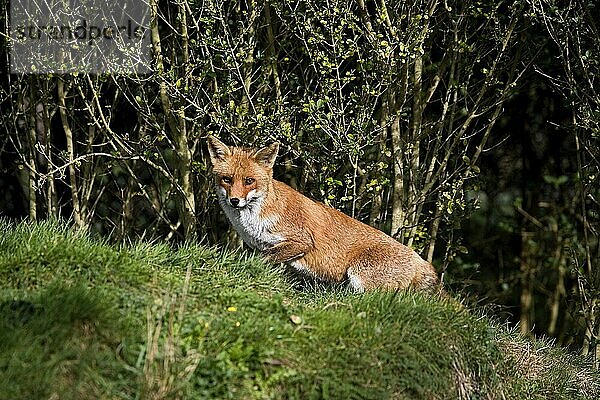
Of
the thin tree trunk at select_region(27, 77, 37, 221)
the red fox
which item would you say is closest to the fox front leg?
the red fox

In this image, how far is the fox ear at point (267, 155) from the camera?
6.69 metres

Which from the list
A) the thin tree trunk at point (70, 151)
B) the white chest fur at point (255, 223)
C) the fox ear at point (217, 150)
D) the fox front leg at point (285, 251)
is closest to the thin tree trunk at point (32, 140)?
the thin tree trunk at point (70, 151)

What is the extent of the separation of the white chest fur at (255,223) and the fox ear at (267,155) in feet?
1.17

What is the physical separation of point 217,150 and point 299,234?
0.97 meters

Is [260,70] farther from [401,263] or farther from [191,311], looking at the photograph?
[191,311]

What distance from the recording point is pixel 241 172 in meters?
6.57

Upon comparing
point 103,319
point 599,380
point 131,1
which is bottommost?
point 599,380

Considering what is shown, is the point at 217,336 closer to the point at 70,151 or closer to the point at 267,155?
the point at 267,155

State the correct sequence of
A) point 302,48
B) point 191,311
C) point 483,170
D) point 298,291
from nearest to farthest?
point 191,311, point 298,291, point 302,48, point 483,170

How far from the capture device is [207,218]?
8367mm

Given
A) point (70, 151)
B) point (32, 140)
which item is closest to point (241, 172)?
point (70, 151)

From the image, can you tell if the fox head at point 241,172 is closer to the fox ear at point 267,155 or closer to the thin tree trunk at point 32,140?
the fox ear at point 267,155

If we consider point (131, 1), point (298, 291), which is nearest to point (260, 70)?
point (131, 1)

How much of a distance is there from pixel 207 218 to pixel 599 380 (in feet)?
13.2
